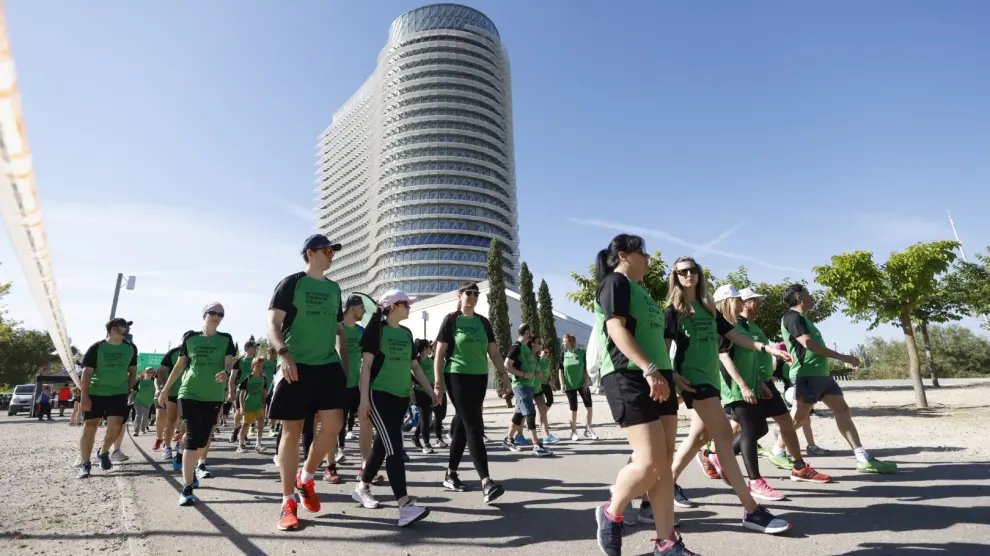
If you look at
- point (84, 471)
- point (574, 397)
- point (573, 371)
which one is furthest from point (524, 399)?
point (84, 471)

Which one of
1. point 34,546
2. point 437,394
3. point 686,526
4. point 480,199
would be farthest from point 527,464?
point 480,199

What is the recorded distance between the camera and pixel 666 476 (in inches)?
113

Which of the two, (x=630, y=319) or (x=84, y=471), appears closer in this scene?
(x=630, y=319)

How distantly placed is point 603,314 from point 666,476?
965 millimetres

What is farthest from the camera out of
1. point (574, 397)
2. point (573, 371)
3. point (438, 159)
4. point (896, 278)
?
point (438, 159)

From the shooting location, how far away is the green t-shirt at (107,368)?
659 cm

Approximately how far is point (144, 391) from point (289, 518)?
38.2 ft

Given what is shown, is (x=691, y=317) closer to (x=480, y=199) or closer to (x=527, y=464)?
(x=527, y=464)

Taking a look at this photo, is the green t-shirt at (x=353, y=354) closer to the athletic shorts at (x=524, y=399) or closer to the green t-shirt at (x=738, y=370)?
the athletic shorts at (x=524, y=399)

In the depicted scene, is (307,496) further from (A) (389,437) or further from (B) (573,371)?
(B) (573,371)

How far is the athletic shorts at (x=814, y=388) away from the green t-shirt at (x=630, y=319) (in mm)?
3428

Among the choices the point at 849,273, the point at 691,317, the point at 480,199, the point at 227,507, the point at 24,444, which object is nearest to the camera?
the point at 691,317

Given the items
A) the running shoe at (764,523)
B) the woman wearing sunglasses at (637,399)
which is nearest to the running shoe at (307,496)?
the woman wearing sunglasses at (637,399)

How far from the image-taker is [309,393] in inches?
155
